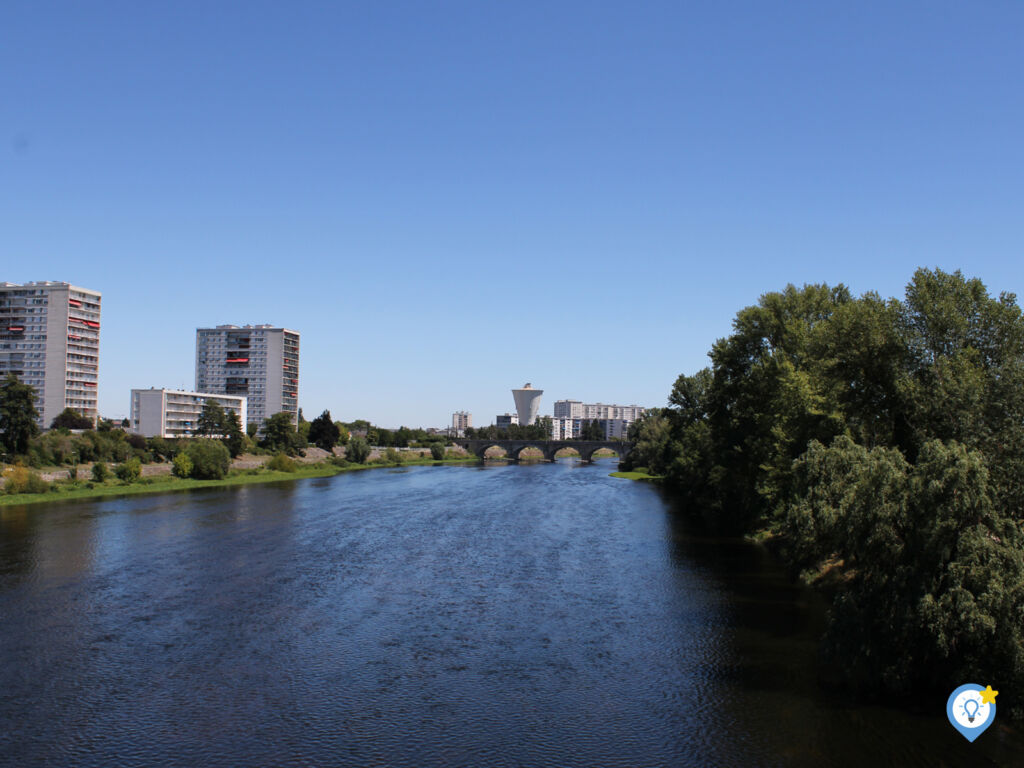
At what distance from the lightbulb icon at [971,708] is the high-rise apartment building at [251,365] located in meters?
154

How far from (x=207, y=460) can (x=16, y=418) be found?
1660cm

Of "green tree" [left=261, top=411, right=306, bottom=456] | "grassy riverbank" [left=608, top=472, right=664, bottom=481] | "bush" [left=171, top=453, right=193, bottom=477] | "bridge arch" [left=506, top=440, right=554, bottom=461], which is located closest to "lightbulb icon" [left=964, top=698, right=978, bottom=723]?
"bush" [left=171, top=453, right=193, bottom=477]

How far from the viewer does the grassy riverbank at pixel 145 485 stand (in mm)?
56916

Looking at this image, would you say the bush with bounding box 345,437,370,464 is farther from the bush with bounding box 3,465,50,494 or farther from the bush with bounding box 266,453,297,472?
the bush with bounding box 3,465,50,494

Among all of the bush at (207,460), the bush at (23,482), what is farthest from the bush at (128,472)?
the bush at (23,482)

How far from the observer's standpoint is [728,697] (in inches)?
739

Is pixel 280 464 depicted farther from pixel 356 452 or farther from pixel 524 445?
pixel 524 445

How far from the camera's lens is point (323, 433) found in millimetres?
121812

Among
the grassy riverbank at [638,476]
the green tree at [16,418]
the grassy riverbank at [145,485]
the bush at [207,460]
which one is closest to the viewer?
the grassy riverbank at [145,485]

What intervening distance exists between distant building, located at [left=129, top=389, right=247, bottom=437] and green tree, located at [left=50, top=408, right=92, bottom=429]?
12327mm

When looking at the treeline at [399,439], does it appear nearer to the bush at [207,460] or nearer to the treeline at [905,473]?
the bush at [207,460]

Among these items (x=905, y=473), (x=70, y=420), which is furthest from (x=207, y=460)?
(x=905, y=473)

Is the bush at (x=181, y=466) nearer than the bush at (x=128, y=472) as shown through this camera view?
No

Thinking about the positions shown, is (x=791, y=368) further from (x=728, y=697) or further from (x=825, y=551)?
(x=728, y=697)
